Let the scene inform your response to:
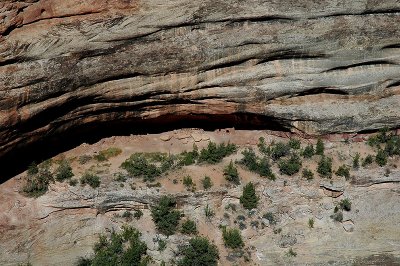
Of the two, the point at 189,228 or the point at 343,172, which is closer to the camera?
the point at 189,228

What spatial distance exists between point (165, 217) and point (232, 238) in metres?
2.35

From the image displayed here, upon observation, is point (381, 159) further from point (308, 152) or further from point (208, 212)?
point (208, 212)

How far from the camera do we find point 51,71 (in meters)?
19.2

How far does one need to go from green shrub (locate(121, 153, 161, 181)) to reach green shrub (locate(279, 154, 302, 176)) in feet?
14.4

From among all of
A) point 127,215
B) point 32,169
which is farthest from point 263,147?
point 32,169

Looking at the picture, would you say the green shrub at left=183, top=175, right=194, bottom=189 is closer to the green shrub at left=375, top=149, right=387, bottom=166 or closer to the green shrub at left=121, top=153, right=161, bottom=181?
the green shrub at left=121, top=153, right=161, bottom=181

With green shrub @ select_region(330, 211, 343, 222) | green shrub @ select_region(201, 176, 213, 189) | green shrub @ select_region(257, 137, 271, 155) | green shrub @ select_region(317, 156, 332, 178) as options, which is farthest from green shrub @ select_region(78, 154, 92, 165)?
green shrub @ select_region(330, 211, 343, 222)

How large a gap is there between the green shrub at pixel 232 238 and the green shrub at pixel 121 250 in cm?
268

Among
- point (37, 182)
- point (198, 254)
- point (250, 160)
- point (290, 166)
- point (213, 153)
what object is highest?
point (37, 182)

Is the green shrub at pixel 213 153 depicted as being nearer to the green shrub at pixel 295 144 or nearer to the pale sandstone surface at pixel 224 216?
the pale sandstone surface at pixel 224 216

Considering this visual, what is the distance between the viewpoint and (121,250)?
813 inches

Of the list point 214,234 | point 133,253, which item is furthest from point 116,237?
point 214,234

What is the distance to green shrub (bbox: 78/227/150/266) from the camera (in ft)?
66.6

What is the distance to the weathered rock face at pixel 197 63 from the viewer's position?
742 inches
